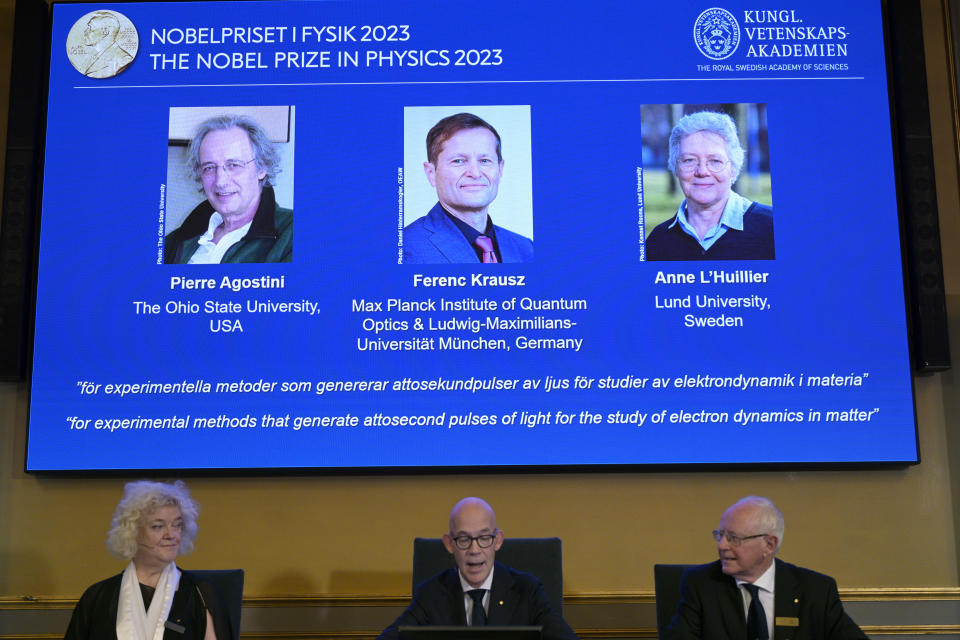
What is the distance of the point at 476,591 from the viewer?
10.9 feet

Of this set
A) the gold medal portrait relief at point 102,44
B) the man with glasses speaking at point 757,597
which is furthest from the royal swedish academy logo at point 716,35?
the gold medal portrait relief at point 102,44

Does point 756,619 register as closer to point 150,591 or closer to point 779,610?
point 779,610

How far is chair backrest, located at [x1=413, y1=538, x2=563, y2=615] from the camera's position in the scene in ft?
12.2

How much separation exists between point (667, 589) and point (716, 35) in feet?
8.21

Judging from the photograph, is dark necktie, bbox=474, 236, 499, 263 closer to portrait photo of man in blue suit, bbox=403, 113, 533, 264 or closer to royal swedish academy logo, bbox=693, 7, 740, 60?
portrait photo of man in blue suit, bbox=403, 113, 533, 264

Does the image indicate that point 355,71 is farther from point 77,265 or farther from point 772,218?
point 772,218

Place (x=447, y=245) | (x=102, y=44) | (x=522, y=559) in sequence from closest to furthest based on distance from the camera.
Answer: (x=522, y=559), (x=447, y=245), (x=102, y=44)

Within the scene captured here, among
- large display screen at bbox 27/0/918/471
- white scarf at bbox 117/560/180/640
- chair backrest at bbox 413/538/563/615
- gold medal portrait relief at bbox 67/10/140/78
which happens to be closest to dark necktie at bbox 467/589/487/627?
chair backrest at bbox 413/538/563/615

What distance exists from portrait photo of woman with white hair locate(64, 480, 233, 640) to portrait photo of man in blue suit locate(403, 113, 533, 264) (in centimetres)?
160

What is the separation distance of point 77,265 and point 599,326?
2.28 meters

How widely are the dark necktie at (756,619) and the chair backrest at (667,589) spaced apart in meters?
0.46

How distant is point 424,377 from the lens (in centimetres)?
444

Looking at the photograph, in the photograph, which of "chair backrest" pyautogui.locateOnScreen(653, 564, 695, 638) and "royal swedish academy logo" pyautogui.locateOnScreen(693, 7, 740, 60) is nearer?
"chair backrest" pyautogui.locateOnScreen(653, 564, 695, 638)

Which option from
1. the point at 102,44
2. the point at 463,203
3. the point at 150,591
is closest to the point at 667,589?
the point at 150,591
